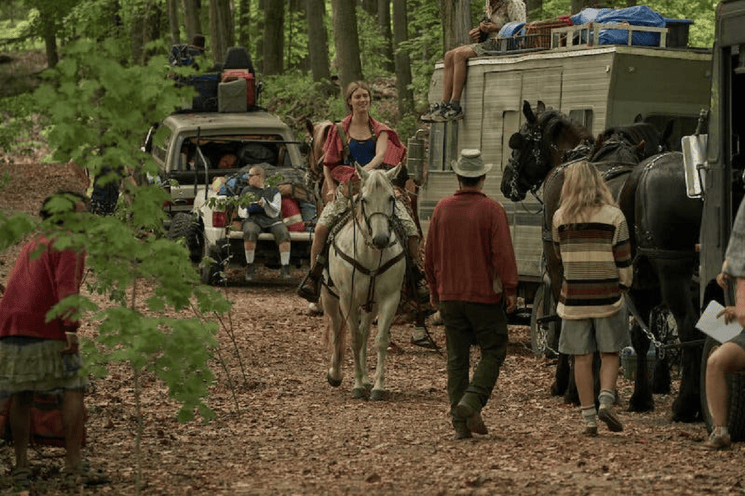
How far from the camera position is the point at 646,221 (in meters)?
10.8

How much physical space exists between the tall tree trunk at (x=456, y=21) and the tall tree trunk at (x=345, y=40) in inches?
176

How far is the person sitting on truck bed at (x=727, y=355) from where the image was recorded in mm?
8273

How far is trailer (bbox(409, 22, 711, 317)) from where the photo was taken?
14.3 metres

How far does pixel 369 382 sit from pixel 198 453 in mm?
3028

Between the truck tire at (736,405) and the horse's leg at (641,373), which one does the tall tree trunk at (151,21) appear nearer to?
the horse's leg at (641,373)

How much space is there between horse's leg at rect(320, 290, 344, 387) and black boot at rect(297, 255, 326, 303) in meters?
0.15

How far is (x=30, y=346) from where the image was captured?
335 inches

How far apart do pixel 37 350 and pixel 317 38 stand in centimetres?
2547

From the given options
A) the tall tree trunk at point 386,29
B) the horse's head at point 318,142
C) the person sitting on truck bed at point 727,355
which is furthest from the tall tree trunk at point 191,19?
the person sitting on truck bed at point 727,355

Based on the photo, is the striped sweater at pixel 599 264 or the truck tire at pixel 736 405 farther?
the striped sweater at pixel 599 264

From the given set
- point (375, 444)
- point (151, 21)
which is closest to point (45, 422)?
point (375, 444)

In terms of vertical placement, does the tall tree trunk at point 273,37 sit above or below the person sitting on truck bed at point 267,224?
above

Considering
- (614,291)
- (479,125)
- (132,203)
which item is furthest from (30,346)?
(479,125)

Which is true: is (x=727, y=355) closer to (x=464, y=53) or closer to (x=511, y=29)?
(x=511, y=29)
